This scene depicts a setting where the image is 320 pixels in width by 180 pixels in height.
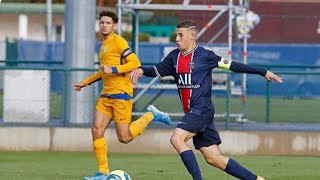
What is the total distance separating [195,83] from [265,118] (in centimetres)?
919

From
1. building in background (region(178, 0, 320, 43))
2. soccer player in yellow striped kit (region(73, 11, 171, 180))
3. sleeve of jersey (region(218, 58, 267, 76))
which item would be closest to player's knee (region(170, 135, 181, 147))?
sleeve of jersey (region(218, 58, 267, 76))

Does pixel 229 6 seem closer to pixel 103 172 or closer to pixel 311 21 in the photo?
pixel 103 172

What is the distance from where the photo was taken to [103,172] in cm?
1380

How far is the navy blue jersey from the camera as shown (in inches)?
472

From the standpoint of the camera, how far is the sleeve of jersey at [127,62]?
44.4 ft

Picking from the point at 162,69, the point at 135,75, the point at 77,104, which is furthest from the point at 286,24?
the point at 135,75

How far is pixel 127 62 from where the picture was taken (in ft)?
45.2

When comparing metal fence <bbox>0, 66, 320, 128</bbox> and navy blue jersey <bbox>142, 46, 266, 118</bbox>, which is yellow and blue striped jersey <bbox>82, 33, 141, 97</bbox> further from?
metal fence <bbox>0, 66, 320, 128</bbox>

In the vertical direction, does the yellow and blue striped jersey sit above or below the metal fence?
above

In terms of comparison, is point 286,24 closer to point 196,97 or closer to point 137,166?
point 137,166

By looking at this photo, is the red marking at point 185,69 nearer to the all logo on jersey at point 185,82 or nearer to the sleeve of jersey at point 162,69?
the all logo on jersey at point 185,82

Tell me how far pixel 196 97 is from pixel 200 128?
0.35 m

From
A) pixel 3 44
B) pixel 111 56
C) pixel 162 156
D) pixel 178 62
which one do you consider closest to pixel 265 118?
pixel 162 156

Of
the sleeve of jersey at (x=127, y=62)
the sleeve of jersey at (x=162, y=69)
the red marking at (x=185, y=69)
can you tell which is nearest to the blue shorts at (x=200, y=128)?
the red marking at (x=185, y=69)
